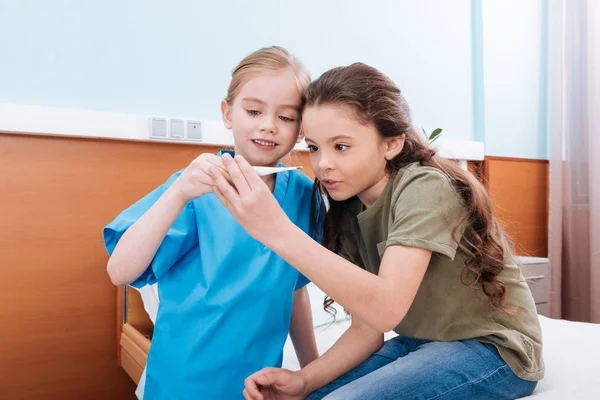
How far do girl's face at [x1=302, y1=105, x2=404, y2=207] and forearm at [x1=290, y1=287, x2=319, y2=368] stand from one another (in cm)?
30

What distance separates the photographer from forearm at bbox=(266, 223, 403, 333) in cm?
77

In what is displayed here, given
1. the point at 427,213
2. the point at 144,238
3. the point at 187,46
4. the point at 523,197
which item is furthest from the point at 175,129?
the point at 523,197

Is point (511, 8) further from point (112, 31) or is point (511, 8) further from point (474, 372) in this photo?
point (474, 372)

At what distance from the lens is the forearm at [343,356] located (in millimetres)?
971

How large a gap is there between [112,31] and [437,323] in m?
1.46

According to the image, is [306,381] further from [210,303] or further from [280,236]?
[280,236]

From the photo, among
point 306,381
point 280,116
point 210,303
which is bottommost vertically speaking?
point 306,381

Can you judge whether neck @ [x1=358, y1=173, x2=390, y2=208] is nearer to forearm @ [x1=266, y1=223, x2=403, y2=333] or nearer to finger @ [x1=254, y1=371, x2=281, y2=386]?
forearm @ [x1=266, y1=223, x2=403, y2=333]

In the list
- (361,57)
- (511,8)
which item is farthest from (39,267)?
(511,8)

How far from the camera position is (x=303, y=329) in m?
1.17

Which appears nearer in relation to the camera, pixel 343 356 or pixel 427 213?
pixel 427 213

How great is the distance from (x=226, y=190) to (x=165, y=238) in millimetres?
222

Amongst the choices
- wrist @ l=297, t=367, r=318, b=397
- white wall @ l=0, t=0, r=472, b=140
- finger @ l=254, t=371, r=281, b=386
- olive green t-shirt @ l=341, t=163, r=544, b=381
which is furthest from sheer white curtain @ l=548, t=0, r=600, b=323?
finger @ l=254, t=371, r=281, b=386

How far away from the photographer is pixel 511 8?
9.60 ft
